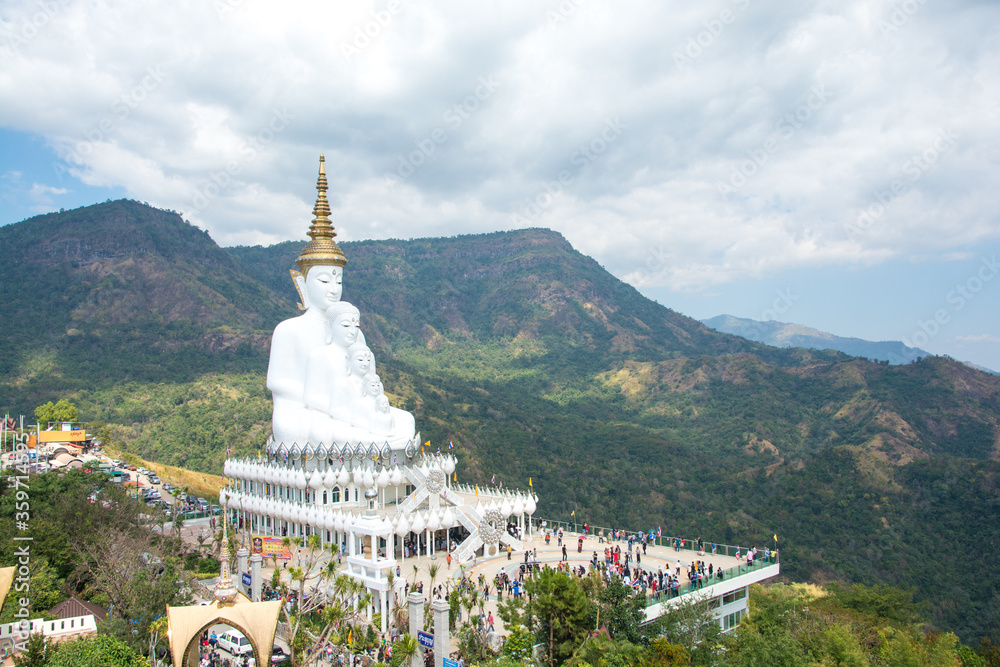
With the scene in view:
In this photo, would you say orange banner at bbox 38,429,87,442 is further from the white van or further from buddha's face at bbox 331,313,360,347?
the white van

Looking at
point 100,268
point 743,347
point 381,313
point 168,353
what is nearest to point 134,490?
point 168,353

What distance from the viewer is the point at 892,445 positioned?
74.7m

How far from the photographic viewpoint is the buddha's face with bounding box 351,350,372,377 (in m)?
39.6

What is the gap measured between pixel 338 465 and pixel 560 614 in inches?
735

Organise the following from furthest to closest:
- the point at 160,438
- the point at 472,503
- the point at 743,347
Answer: the point at 743,347 < the point at 160,438 < the point at 472,503

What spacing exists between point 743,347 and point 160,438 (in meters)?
124

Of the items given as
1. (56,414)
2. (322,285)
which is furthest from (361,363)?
(56,414)

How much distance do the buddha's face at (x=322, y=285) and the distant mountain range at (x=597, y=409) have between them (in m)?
26.9

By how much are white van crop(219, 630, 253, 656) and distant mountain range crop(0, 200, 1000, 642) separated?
1611 inches

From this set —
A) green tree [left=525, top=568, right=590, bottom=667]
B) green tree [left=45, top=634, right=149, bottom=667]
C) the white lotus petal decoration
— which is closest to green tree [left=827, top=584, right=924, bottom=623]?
green tree [left=525, top=568, right=590, bottom=667]

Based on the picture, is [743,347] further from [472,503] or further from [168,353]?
[472,503]

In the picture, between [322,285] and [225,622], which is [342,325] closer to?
[322,285]

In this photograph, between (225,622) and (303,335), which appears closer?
(225,622)

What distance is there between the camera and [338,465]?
3712 cm
